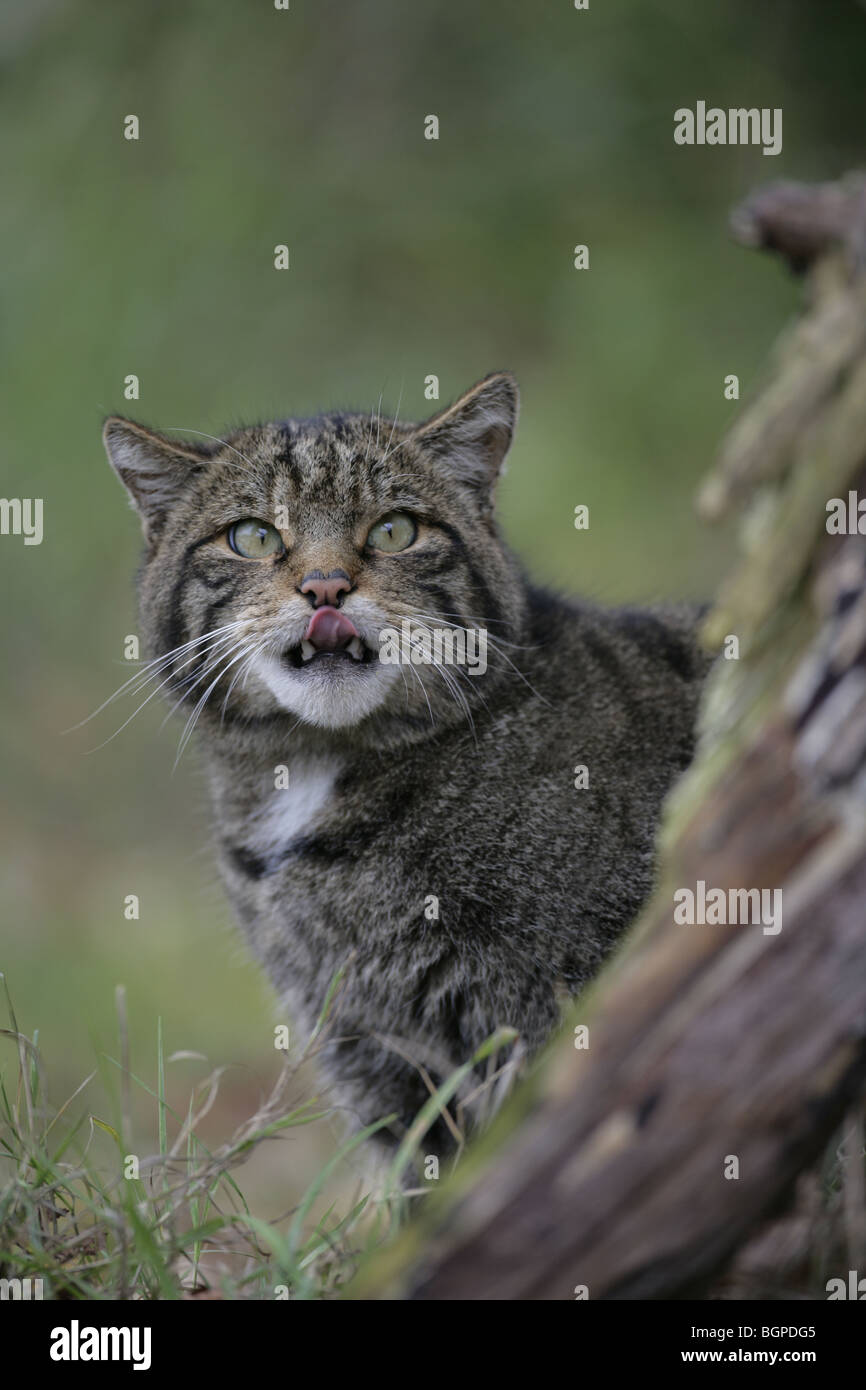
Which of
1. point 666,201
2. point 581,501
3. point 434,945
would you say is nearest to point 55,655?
point 581,501

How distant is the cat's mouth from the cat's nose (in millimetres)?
29

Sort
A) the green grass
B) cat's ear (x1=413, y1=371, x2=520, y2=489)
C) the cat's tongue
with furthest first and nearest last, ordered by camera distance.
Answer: cat's ear (x1=413, y1=371, x2=520, y2=489), the cat's tongue, the green grass

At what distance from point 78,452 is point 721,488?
7801mm

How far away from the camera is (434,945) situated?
3779 millimetres

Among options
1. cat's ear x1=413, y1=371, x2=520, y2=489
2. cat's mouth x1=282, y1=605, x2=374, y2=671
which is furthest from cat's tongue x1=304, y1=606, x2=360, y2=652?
cat's ear x1=413, y1=371, x2=520, y2=489

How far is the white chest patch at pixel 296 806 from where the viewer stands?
4.11 metres

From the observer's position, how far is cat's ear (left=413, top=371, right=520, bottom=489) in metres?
4.33

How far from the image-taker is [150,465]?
4426 mm

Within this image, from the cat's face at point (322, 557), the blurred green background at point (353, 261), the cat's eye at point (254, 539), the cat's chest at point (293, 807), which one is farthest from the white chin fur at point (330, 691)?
the blurred green background at point (353, 261)

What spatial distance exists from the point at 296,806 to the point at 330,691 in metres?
0.58

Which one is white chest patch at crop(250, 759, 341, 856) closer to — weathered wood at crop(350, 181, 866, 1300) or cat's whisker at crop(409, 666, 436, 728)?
cat's whisker at crop(409, 666, 436, 728)

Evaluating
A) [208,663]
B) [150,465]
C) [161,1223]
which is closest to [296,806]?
[208,663]

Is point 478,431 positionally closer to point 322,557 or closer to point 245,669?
point 322,557

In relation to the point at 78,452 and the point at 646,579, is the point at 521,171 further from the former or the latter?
the point at 78,452
